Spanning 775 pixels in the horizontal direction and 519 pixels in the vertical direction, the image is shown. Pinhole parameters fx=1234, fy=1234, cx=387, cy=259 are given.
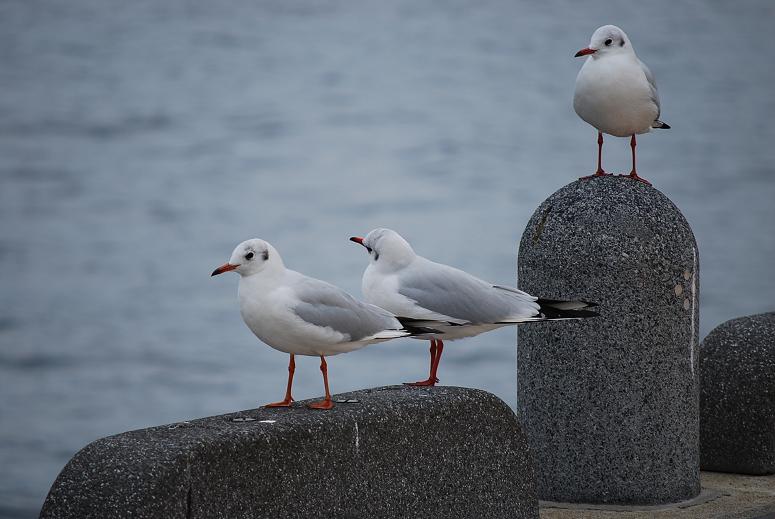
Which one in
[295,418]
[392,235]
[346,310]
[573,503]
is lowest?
[573,503]

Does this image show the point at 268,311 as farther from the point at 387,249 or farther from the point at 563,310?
the point at 563,310

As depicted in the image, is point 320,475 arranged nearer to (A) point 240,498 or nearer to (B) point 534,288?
(A) point 240,498

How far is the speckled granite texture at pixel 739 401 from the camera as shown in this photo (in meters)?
7.62

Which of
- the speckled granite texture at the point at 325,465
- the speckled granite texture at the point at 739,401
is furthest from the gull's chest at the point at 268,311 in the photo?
the speckled granite texture at the point at 739,401

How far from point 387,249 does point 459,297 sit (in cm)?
39

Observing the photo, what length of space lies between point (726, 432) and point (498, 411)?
2.69m

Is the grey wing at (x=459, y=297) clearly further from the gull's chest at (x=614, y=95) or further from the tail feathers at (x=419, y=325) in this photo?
the gull's chest at (x=614, y=95)

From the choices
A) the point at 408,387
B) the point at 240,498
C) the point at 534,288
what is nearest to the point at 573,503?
the point at 534,288

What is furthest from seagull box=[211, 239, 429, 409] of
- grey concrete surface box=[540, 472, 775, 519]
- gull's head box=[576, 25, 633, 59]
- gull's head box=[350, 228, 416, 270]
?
gull's head box=[576, 25, 633, 59]

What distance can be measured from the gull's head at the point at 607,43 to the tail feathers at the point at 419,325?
222cm

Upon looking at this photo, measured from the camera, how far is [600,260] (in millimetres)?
6641

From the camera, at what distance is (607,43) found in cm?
678

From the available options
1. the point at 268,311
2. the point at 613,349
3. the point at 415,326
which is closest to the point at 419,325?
the point at 415,326

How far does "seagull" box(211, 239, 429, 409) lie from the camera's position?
4859mm
